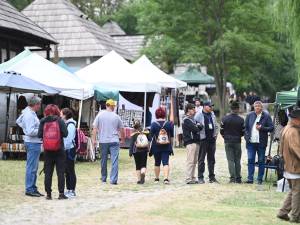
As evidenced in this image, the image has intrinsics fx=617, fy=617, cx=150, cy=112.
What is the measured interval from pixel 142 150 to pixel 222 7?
24.6 metres

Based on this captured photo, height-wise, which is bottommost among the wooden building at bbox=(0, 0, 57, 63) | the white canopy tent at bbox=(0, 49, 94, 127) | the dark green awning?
the dark green awning

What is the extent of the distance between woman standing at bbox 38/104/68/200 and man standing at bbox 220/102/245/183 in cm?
446

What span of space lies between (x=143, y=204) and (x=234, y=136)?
4.19 metres

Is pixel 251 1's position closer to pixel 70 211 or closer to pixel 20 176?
pixel 20 176

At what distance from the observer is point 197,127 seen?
14.1 meters

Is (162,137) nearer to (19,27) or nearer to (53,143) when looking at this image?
(53,143)

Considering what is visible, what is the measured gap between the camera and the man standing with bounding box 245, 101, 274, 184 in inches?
555

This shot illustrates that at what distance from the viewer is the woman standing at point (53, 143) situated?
11258 mm

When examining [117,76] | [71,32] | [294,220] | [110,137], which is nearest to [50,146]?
[110,137]

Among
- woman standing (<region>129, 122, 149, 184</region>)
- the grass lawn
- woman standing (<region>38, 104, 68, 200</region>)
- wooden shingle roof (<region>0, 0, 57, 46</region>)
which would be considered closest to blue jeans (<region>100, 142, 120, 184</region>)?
the grass lawn

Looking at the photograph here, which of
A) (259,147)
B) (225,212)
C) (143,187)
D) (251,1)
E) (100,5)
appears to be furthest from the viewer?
(100,5)

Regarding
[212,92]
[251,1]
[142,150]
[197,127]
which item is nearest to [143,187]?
[142,150]

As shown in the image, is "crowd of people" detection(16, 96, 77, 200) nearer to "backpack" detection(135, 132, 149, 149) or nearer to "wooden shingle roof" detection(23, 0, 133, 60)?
"backpack" detection(135, 132, 149, 149)

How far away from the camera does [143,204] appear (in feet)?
35.3
